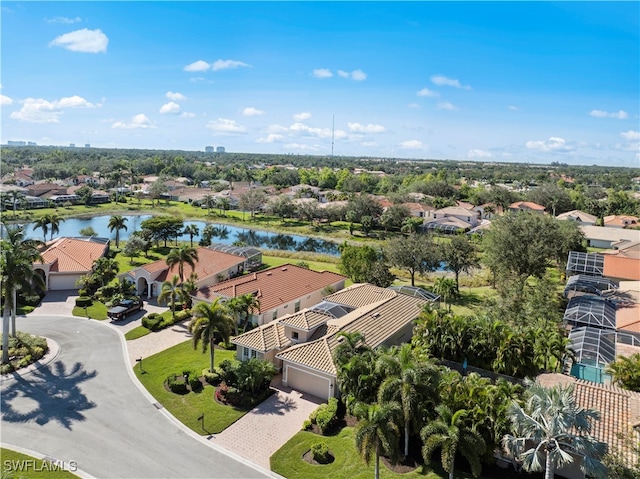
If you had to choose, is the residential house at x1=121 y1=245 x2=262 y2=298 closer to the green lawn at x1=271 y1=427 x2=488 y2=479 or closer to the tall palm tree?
the tall palm tree

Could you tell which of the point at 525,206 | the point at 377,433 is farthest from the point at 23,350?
the point at 525,206

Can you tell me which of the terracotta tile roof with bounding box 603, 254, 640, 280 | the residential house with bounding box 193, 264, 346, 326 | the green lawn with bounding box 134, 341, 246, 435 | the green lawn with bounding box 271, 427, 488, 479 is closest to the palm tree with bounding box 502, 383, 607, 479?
the green lawn with bounding box 271, 427, 488, 479

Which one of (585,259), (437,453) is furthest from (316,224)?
(437,453)

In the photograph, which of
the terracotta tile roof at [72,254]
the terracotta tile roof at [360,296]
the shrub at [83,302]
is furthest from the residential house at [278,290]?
the terracotta tile roof at [72,254]

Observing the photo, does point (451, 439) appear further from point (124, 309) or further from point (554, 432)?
point (124, 309)

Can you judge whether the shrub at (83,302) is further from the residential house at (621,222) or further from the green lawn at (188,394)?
the residential house at (621,222)

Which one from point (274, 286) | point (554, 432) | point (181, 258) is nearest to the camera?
point (554, 432)
